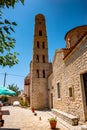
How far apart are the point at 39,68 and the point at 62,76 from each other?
12.4 meters

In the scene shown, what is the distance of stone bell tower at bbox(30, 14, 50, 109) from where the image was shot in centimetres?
2308

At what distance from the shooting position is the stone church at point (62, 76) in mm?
8406

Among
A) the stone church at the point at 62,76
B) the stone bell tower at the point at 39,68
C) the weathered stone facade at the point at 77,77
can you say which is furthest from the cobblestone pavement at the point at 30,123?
the stone bell tower at the point at 39,68

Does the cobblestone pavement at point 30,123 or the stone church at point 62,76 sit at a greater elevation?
the stone church at point 62,76

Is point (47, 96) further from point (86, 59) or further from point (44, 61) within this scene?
point (86, 59)

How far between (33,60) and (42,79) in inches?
160

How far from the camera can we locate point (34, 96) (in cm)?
2297

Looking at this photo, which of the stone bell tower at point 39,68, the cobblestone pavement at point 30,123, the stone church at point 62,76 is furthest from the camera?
the stone bell tower at point 39,68

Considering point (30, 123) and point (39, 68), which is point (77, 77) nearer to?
point (30, 123)

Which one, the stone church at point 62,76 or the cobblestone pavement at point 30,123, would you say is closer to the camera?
the cobblestone pavement at point 30,123

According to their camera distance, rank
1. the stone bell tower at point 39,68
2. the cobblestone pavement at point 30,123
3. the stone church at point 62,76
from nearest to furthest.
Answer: the cobblestone pavement at point 30,123 → the stone church at point 62,76 → the stone bell tower at point 39,68

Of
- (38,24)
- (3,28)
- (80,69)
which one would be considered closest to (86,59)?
(80,69)

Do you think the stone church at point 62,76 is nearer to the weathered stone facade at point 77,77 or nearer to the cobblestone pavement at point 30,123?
the weathered stone facade at point 77,77

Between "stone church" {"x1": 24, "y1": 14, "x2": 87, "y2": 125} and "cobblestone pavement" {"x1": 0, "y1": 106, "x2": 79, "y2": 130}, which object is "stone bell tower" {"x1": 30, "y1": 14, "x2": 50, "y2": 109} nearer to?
"stone church" {"x1": 24, "y1": 14, "x2": 87, "y2": 125}
